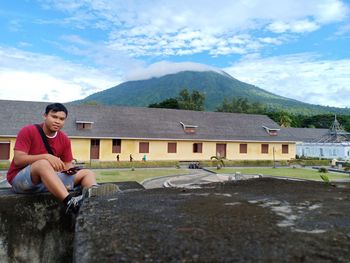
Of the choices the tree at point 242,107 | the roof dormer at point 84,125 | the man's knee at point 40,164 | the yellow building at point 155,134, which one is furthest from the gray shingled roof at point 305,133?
the man's knee at point 40,164

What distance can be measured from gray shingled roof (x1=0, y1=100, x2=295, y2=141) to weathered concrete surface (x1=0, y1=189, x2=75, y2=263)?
27114 millimetres

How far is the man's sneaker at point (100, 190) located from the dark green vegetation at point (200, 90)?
126 meters

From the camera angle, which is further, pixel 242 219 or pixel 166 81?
pixel 166 81

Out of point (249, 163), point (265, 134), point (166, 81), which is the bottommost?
point (249, 163)

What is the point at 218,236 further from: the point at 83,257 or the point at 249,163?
the point at 249,163

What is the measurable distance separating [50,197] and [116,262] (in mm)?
2362

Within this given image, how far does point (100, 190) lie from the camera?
13.0ft

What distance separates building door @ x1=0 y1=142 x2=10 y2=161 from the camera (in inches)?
1118

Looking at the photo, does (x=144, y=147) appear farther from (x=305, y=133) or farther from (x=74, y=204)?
(x=305, y=133)

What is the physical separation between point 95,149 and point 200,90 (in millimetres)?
126524

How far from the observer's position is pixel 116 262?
174 centimetres

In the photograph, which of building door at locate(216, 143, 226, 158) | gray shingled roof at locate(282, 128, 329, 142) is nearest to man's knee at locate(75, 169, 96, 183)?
building door at locate(216, 143, 226, 158)

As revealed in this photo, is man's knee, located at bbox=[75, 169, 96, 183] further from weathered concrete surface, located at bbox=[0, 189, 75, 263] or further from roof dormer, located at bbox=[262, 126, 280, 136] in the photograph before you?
roof dormer, located at bbox=[262, 126, 280, 136]

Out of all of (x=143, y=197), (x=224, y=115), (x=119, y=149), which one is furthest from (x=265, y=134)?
(x=143, y=197)
